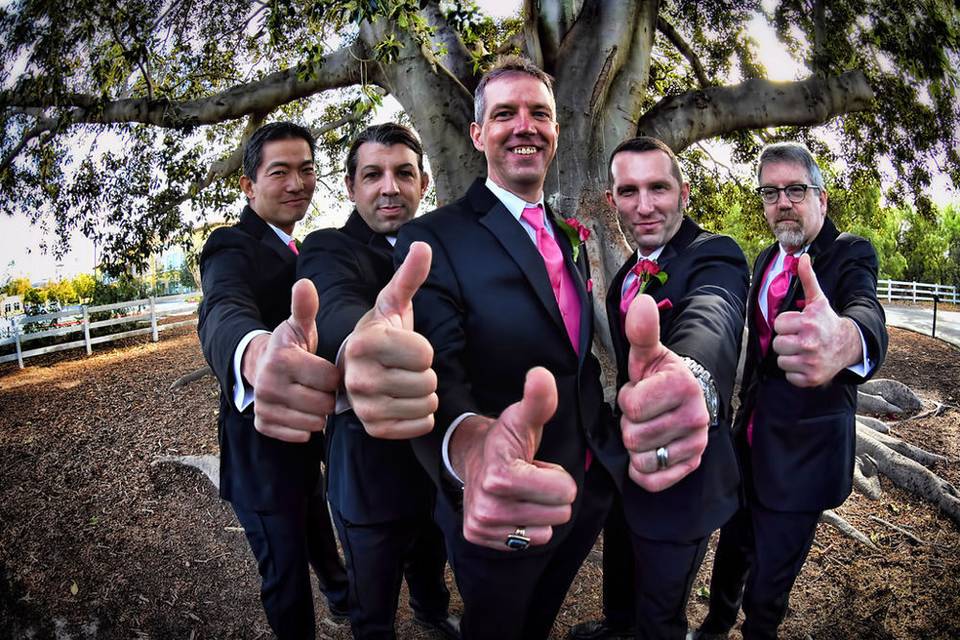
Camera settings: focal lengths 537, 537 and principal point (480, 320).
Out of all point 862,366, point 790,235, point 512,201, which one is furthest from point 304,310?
point 790,235

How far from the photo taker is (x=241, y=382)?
1.58 metres

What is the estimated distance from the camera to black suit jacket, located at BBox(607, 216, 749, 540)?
154 cm

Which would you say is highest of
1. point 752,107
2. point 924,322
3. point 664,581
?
point 752,107

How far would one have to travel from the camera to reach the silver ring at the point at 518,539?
1.03 metres

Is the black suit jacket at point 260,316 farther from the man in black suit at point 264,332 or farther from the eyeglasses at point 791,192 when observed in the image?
the eyeglasses at point 791,192

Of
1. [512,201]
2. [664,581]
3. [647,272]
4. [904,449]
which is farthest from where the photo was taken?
[904,449]

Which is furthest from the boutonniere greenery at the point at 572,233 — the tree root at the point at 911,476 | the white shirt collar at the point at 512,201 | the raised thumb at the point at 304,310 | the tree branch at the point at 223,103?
the tree branch at the point at 223,103

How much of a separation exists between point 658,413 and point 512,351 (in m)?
0.53

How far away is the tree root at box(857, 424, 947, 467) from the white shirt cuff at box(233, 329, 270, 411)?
5.34 metres

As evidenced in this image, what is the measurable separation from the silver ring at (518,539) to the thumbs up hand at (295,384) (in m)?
0.48

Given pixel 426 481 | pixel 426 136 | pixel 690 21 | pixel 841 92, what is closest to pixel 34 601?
pixel 426 481

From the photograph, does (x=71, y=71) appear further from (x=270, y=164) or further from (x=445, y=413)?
(x=445, y=413)

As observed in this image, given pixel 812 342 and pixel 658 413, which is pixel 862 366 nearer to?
pixel 812 342

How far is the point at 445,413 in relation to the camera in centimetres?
136
